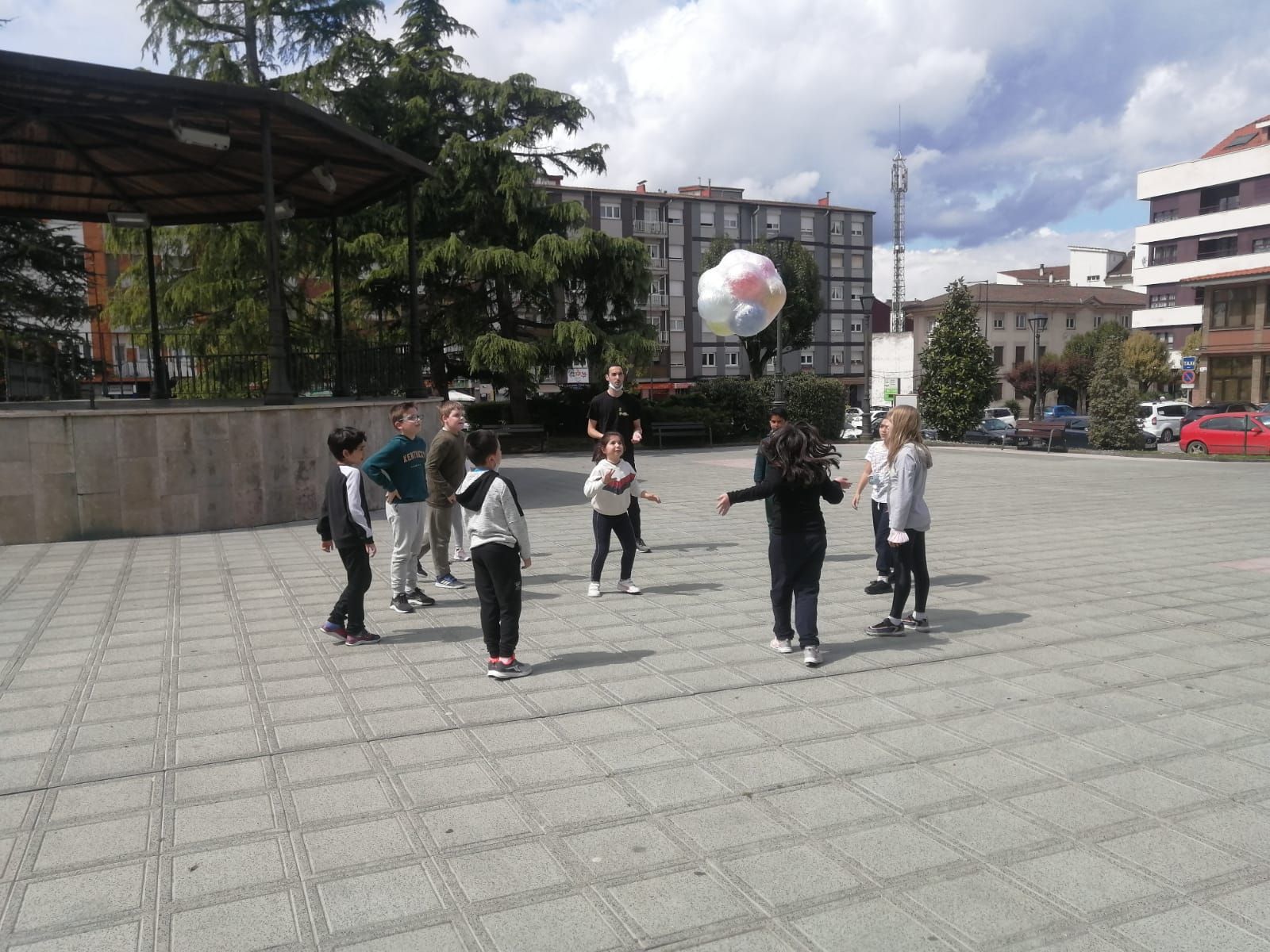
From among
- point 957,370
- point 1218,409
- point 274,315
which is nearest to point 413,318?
point 274,315

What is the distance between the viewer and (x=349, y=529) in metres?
6.05

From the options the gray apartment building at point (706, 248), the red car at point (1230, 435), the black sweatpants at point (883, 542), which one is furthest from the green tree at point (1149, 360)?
the black sweatpants at point (883, 542)

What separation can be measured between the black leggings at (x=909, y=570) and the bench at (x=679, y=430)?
2128 cm

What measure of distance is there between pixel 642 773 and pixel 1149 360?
5655cm

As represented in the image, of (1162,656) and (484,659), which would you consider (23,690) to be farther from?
(1162,656)

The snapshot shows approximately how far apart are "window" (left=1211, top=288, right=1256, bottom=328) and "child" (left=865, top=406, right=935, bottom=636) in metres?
48.7

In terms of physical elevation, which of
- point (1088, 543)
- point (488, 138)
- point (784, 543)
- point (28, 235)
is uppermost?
point (488, 138)

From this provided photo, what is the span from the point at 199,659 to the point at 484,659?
6.01ft

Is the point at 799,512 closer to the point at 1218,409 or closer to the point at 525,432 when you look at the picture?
the point at 525,432

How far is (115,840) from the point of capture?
3.49m

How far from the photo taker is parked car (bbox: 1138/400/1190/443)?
122ft

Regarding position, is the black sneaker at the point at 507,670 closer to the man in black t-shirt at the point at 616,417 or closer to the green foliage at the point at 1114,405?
the man in black t-shirt at the point at 616,417

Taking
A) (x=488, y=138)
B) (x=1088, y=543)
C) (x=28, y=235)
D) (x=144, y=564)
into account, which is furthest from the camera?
(x=488, y=138)

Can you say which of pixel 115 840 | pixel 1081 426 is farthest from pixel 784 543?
pixel 1081 426
